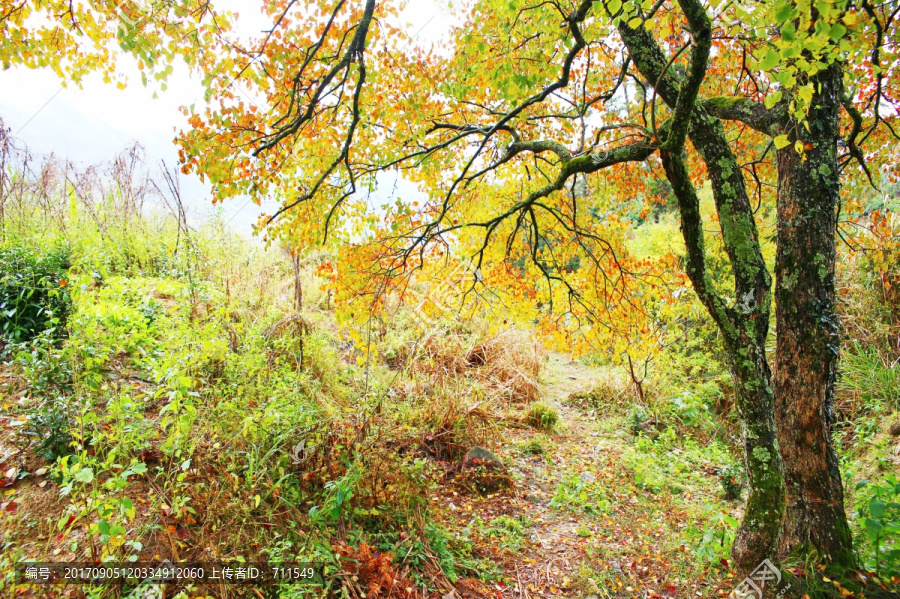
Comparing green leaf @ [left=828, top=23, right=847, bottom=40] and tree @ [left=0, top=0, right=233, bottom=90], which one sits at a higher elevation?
tree @ [left=0, top=0, right=233, bottom=90]

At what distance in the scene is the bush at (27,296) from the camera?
3430 mm

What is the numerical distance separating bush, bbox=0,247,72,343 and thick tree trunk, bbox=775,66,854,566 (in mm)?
5052

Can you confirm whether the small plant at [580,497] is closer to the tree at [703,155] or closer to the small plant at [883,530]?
the tree at [703,155]

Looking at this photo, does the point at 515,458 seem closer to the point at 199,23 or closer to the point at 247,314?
the point at 247,314

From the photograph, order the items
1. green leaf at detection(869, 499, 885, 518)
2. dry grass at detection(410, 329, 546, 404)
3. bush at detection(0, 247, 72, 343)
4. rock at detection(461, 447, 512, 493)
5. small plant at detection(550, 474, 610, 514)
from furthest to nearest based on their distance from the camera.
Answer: dry grass at detection(410, 329, 546, 404) → rock at detection(461, 447, 512, 493) → small plant at detection(550, 474, 610, 514) → bush at detection(0, 247, 72, 343) → green leaf at detection(869, 499, 885, 518)

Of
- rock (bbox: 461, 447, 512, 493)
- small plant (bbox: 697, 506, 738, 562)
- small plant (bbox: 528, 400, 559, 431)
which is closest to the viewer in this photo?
small plant (bbox: 697, 506, 738, 562)

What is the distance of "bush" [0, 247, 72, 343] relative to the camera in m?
3.43

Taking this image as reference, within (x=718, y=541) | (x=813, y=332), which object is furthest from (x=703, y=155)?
(x=718, y=541)

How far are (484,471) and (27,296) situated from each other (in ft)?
13.8

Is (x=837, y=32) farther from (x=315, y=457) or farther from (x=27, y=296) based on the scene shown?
(x=27, y=296)

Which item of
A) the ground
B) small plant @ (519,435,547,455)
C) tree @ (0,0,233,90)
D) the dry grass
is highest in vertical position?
tree @ (0,0,233,90)

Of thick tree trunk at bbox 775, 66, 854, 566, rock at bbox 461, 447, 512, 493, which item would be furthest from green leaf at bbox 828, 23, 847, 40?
rock at bbox 461, 447, 512, 493

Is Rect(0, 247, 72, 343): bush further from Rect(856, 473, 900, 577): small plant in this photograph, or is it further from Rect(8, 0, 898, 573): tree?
Rect(856, 473, 900, 577): small plant

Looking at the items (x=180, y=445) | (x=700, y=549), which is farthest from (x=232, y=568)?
(x=700, y=549)
